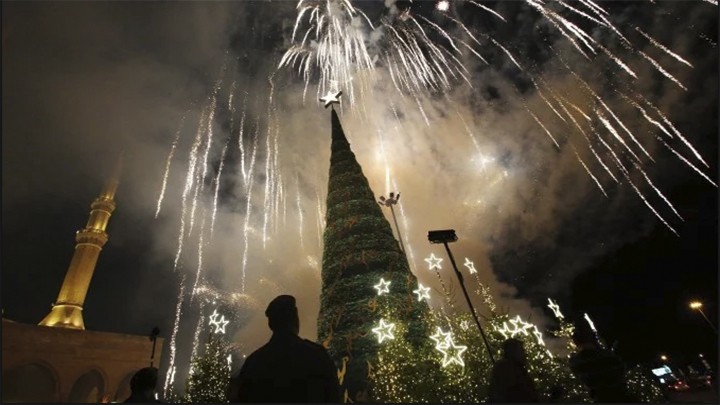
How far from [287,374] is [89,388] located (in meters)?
37.3

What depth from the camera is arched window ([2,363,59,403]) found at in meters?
25.2

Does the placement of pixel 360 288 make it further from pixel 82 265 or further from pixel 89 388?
pixel 82 265

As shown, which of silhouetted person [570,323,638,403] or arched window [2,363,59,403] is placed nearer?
silhouetted person [570,323,638,403]

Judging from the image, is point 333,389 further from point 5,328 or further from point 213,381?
point 5,328

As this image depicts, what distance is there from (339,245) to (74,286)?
35.2 metres

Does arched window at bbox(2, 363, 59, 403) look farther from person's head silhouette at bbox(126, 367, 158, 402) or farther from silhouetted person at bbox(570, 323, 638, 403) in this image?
silhouetted person at bbox(570, 323, 638, 403)

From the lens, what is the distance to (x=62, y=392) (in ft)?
83.8

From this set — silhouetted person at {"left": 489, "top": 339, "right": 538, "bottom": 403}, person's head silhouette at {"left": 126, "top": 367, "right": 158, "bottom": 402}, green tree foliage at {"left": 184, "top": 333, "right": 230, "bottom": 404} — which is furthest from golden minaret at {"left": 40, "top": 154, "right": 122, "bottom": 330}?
silhouetted person at {"left": 489, "top": 339, "right": 538, "bottom": 403}

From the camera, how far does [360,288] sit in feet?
47.7

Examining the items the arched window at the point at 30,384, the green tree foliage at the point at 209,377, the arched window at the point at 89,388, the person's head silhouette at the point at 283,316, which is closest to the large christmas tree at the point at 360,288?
the green tree foliage at the point at 209,377

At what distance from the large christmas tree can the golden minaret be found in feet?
105

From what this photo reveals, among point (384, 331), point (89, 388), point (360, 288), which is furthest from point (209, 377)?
point (89, 388)

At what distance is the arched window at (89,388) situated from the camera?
2828 centimetres

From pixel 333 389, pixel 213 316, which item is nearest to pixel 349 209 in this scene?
pixel 213 316
